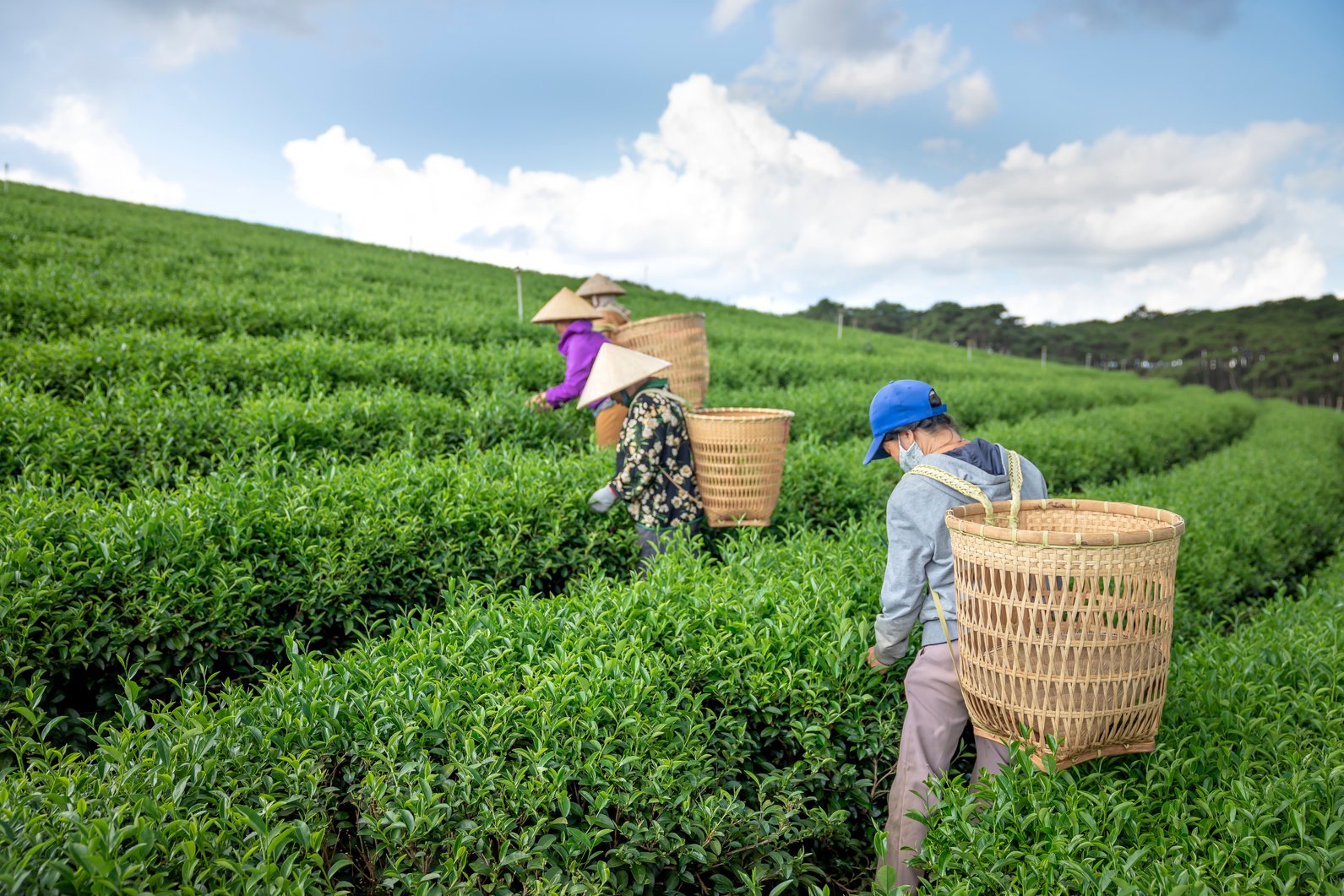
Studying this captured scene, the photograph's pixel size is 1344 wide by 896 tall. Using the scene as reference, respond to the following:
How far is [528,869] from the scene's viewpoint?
223 centimetres

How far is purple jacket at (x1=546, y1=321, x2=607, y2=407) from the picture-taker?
19.7 feet

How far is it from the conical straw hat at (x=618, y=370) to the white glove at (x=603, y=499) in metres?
0.52

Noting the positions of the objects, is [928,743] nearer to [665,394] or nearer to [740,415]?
[665,394]

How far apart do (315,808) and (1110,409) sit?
1505 cm

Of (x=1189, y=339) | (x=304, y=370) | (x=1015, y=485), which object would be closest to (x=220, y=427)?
(x=304, y=370)

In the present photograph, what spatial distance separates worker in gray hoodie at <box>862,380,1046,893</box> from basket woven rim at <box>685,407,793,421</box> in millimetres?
1246

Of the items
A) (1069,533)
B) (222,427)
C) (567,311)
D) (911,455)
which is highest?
(567,311)

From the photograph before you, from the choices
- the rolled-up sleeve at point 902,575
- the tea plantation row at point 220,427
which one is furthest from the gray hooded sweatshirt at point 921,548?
the tea plantation row at point 220,427

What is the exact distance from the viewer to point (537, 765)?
2.36m

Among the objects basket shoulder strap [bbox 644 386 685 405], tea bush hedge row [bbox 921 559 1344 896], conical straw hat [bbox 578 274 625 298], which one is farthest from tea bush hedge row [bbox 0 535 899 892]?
conical straw hat [bbox 578 274 625 298]

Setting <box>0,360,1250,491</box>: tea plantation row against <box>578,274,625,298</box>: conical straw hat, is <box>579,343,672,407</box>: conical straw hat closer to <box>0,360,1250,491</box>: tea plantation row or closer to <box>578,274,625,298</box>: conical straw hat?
<box>0,360,1250,491</box>: tea plantation row

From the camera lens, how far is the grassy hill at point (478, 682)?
222 cm

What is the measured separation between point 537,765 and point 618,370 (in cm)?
263

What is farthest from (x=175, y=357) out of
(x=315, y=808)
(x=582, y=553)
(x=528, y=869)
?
(x=528, y=869)
